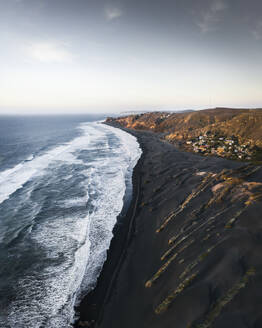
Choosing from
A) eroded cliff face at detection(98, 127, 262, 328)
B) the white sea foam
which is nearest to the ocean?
the white sea foam

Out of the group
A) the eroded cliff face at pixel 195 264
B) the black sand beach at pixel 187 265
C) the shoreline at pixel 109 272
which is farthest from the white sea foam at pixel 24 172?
the eroded cliff face at pixel 195 264

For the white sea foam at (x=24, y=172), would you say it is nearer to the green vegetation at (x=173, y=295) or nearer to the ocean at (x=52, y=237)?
the ocean at (x=52, y=237)

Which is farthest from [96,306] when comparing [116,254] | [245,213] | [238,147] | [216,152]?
[238,147]

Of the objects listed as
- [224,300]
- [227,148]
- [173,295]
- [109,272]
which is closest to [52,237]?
[109,272]

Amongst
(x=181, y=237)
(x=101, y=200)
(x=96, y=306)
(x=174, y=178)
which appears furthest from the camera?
(x=174, y=178)

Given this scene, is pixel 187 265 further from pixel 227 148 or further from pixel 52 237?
pixel 227 148

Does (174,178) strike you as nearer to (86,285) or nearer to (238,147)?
(86,285)
